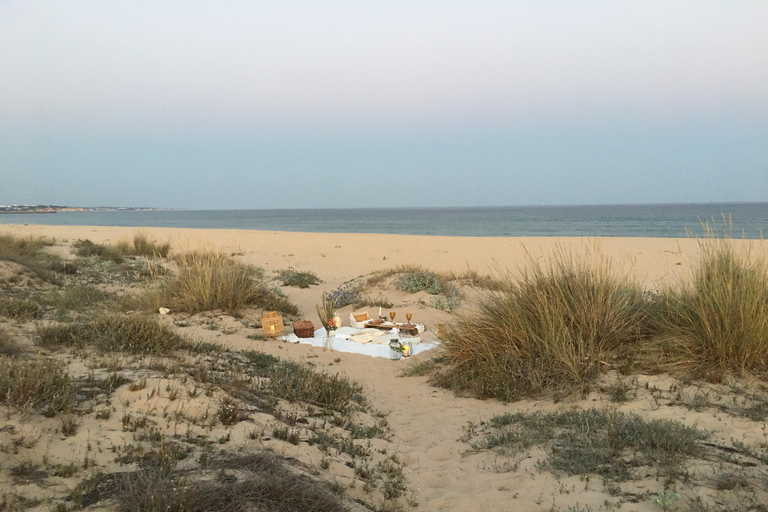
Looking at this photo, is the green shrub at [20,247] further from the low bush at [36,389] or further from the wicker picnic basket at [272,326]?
the low bush at [36,389]

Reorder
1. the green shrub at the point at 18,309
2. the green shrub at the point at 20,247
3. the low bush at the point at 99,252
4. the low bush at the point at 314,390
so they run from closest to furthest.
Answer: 1. the low bush at the point at 314,390
2. the green shrub at the point at 18,309
3. the green shrub at the point at 20,247
4. the low bush at the point at 99,252

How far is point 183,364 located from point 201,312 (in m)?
5.02

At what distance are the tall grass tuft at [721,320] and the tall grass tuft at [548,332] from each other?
1.61 feet

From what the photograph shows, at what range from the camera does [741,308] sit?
16.8 feet

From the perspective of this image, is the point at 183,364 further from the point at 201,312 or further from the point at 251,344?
the point at 201,312

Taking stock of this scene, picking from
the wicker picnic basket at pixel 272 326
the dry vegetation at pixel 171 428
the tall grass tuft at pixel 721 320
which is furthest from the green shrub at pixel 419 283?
the tall grass tuft at pixel 721 320

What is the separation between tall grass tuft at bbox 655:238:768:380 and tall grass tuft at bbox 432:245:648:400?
490 mm

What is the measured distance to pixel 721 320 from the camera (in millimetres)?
5277

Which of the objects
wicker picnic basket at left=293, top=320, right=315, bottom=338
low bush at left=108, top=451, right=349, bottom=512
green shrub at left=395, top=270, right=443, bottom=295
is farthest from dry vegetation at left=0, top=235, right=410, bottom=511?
green shrub at left=395, top=270, right=443, bottom=295

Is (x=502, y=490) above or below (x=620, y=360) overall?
below

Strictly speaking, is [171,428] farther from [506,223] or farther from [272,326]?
[506,223]

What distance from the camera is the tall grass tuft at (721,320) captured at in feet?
16.6

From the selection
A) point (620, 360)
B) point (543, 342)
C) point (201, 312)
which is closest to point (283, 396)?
point (543, 342)

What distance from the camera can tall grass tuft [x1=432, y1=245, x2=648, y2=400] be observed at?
566 cm
